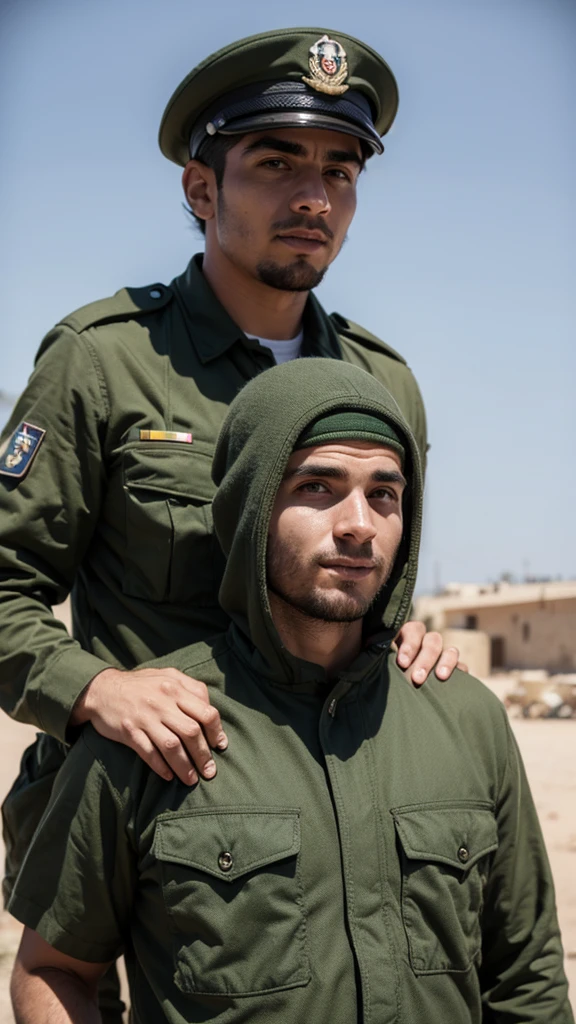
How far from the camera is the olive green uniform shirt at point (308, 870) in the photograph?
2199 millimetres

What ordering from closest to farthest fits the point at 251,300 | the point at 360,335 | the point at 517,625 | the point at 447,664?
the point at 447,664
the point at 251,300
the point at 360,335
the point at 517,625

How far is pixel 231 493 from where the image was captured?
94.8 inches

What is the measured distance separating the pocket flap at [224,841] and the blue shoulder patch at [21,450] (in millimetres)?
941

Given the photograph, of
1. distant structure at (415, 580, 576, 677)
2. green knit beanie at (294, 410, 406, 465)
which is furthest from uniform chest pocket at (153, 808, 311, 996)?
distant structure at (415, 580, 576, 677)

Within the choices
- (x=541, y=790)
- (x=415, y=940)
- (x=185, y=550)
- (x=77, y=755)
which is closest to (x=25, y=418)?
(x=185, y=550)

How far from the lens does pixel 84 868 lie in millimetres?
2277

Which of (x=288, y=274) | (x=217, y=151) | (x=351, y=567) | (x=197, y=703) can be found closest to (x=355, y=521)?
(x=351, y=567)

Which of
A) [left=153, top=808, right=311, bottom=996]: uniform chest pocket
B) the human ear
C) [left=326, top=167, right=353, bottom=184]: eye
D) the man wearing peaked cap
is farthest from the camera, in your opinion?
the human ear

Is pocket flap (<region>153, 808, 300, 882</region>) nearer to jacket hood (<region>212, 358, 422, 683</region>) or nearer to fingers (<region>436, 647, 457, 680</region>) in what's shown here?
jacket hood (<region>212, 358, 422, 683</region>)

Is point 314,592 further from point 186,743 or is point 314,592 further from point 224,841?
point 224,841

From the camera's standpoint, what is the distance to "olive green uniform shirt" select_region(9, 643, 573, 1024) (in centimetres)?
220

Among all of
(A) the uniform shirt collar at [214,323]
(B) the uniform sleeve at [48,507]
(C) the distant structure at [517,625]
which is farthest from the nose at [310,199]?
(C) the distant structure at [517,625]

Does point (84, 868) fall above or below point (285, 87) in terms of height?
below

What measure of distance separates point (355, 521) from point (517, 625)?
22717 mm
